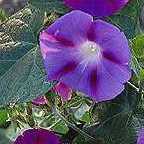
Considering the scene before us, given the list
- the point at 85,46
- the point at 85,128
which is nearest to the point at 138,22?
the point at 85,46

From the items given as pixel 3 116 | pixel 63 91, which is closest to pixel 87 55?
pixel 63 91

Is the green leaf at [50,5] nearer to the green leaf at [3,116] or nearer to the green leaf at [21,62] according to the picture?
A: the green leaf at [21,62]

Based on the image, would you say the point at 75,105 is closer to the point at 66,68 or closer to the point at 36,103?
the point at 36,103

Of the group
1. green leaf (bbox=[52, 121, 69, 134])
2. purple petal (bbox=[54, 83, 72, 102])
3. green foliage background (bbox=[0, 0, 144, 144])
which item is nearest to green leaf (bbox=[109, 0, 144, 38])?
green foliage background (bbox=[0, 0, 144, 144])

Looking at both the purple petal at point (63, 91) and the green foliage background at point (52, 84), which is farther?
the purple petal at point (63, 91)

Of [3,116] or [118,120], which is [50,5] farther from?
[3,116]

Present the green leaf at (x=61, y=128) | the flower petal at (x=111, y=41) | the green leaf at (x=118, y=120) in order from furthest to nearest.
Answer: the green leaf at (x=61, y=128) → the green leaf at (x=118, y=120) → the flower petal at (x=111, y=41)

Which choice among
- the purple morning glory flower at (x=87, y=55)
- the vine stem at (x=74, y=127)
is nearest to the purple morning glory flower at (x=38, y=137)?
the vine stem at (x=74, y=127)

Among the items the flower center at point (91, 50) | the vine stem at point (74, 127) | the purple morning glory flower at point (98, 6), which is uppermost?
the purple morning glory flower at point (98, 6)

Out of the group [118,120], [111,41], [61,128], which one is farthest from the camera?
[61,128]
